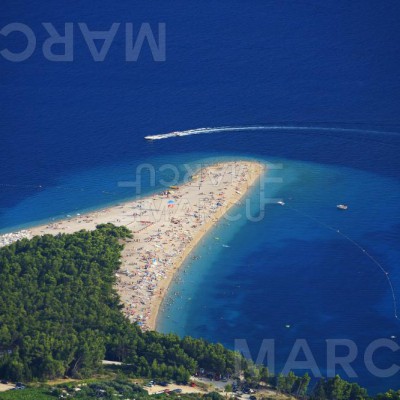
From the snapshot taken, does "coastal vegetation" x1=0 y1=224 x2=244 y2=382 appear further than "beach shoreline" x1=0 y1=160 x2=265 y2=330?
No

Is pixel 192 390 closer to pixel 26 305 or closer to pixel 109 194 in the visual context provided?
pixel 26 305

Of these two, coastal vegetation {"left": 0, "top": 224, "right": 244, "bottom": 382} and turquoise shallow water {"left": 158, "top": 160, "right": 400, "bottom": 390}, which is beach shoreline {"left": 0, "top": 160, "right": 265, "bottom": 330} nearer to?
turquoise shallow water {"left": 158, "top": 160, "right": 400, "bottom": 390}

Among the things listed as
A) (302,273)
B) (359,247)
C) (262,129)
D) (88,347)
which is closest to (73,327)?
(88,347)

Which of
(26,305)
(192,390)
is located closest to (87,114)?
(26,305)

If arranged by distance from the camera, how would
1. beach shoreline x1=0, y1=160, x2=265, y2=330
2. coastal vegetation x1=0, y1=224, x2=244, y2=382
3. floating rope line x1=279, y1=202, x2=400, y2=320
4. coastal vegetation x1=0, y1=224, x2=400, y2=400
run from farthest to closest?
beach shoreline x1=0, y1=160, x2=265, y2=330 < floating rope line x1=279, y1=202, x2=400, y2=320 < coastal vegetation x1=0, y1=224, x2=244, y2=382 < coastal vegetation x1=0, y1=224, x2=400, y2=400

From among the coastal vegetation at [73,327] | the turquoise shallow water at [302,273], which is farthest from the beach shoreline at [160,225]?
the coastal vegetation at [73,327]

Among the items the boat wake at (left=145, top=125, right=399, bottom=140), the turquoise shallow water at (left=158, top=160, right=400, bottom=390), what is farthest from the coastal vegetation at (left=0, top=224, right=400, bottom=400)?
the boat wake at (left=145, top=125, right=399, bottom=140)

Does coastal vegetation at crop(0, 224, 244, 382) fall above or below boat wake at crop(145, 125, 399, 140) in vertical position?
below

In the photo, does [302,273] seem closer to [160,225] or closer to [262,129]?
[160,225]

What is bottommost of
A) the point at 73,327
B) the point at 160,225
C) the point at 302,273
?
the point at 73,327
